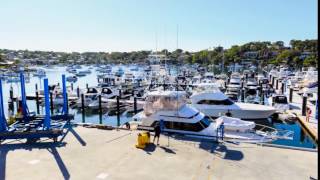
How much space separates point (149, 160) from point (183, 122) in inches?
222

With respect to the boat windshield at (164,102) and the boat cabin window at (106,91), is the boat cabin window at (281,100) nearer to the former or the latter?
the boat windshield at (164,102)

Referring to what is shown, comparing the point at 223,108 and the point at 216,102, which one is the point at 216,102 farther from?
the point at 223,108

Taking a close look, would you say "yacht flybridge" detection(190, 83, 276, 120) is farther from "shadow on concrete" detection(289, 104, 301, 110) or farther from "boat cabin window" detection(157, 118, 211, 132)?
"boat cabin window" detection(157, 118, 211, 132)

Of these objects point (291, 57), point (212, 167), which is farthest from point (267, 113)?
point (291, 57)

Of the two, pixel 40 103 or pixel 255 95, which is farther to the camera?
pixel 255 95

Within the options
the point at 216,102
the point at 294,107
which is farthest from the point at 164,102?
the point at 294,107

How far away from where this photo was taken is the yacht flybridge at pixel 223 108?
28531mm

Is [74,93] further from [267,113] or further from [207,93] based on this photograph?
[267,113]

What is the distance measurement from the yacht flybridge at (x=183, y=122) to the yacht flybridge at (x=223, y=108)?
8.30m

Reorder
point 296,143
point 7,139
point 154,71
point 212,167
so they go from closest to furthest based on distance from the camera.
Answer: point 212,167 < point 7,139 < point 296,143 < point 154,71

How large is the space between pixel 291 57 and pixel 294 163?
342 feet

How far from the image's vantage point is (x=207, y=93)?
29281 millimetres

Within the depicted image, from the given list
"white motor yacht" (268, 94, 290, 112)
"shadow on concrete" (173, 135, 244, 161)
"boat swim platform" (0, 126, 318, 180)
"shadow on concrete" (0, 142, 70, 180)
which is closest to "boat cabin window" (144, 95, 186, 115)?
"shadow on concrete" (173, 135, 244, 161)

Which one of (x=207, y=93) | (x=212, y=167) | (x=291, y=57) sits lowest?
(x=212, y=167)
